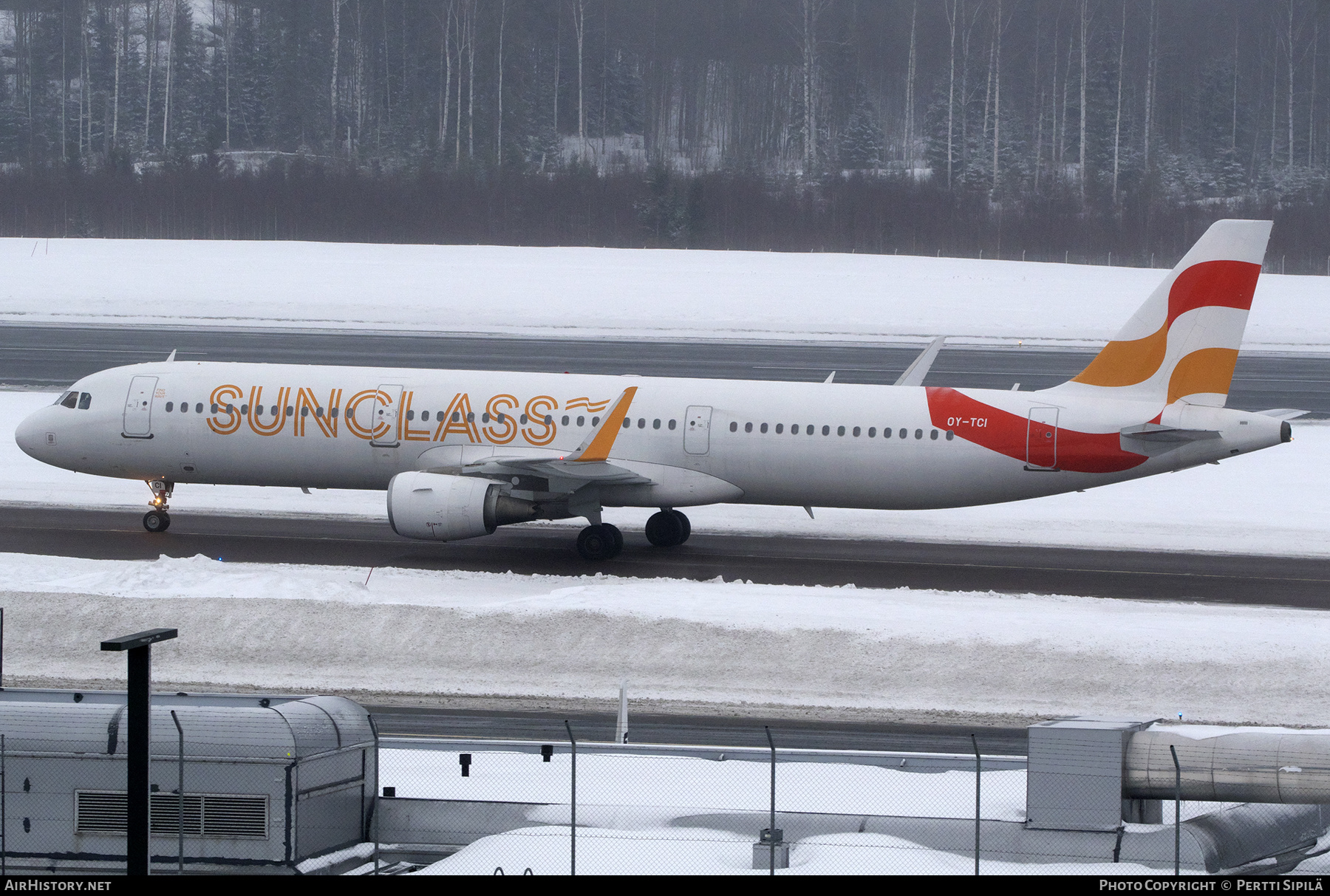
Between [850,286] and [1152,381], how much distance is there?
2149 inches

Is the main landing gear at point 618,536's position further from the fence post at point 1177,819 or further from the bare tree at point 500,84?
the bare tree at point 500,84

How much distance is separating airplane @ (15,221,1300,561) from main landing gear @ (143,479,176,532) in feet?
0.14

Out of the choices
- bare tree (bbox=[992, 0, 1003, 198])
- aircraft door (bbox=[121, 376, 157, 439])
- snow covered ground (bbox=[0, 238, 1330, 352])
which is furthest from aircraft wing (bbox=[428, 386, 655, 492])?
bare tree (bbox=[992, 0, 1003, 198])

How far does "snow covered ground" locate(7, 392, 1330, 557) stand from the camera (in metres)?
34.2

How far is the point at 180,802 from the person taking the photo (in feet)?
47.3

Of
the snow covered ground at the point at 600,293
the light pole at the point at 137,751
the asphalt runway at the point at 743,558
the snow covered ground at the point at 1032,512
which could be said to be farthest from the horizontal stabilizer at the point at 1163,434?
the snow covered ground at the point at 600,293

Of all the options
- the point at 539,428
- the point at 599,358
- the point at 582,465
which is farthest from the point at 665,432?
the point at 599,358

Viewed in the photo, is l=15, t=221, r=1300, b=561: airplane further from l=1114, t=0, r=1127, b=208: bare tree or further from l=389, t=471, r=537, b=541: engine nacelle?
l=1114, t=0, r=1127, b=208: bare tree

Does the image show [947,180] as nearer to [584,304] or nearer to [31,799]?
[584,304]

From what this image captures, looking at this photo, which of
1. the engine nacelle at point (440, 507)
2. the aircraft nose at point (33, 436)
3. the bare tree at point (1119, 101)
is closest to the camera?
the engine nacelle at point (440, 507)

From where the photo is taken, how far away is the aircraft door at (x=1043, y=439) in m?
29.8

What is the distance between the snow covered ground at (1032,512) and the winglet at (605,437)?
486 cm

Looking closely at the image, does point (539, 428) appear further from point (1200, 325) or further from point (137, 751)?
point (137, 751)
